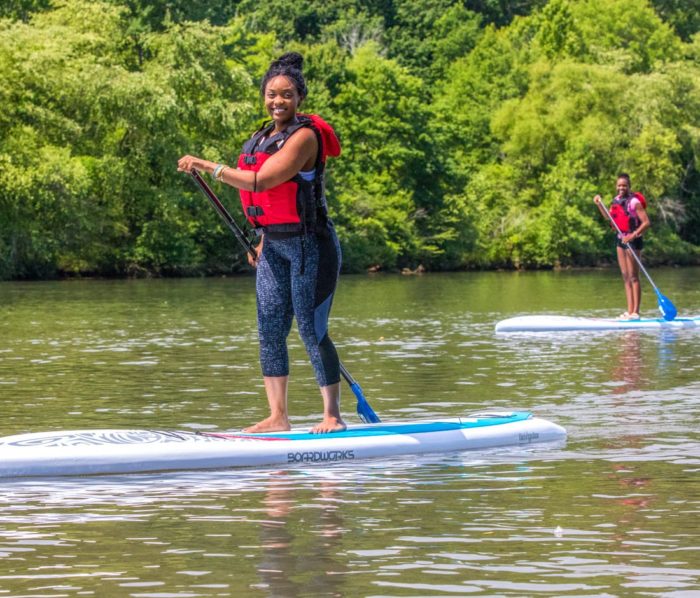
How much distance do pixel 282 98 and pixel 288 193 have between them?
55cm

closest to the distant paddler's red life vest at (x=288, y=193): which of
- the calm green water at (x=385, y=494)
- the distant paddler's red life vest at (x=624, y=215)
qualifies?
the calm green water at (x=385, y=494)

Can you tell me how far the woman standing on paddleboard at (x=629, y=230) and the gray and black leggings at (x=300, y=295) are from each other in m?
12.0

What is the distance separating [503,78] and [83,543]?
228ft

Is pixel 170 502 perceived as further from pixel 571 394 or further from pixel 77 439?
pixel 571 394

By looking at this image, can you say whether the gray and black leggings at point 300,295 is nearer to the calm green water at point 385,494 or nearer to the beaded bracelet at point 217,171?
the beaded bracelet at point 217,171

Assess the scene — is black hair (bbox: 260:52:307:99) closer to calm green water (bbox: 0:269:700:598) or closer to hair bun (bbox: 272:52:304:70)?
hair bun (bbox: 272:52:304:70)

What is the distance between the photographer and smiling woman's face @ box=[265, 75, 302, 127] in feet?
30.6

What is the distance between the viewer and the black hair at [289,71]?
935 centimetres

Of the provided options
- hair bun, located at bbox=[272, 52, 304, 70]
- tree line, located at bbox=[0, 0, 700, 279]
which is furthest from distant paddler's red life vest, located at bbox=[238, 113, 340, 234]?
tree line, located at bbox=[0, 0, 700, 279]

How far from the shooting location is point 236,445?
9.10 meters

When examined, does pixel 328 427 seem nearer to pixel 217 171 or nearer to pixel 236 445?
pixel 236 445

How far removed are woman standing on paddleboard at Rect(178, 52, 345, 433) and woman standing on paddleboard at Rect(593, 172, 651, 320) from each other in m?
12.1

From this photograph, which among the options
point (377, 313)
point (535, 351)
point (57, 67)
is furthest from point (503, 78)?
point (535, 351)

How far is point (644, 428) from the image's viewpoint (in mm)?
10695
